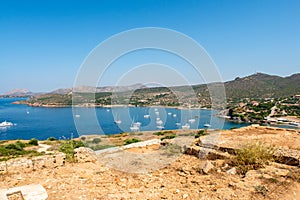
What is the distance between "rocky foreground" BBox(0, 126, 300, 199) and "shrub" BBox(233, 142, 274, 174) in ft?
0.54

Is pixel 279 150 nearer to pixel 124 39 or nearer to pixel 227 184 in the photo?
pixel 227 184

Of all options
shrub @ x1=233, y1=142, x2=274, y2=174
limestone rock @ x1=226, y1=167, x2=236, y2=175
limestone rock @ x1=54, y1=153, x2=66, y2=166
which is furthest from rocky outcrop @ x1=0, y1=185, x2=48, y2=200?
shrub @ x1=233, y1=142, x2=274, y2=174

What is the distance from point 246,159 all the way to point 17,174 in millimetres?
5764

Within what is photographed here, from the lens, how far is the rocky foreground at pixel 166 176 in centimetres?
400

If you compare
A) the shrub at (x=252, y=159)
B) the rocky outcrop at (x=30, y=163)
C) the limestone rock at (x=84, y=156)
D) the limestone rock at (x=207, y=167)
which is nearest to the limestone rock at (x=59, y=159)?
the rocky outcrop at (x=30, y=163)

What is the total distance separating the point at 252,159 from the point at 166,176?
210 centimetres

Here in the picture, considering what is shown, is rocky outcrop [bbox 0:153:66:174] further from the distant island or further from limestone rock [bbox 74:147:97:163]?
the distant island

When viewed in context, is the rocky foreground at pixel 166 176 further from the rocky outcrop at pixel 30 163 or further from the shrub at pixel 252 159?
the shrub at pixel 252 159

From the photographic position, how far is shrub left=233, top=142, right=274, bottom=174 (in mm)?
5119

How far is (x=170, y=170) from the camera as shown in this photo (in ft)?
19.1

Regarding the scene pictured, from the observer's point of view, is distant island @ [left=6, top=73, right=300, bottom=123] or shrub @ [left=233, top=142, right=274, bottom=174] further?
distant island @ [left=6, top=73, right=300, bottom=123]

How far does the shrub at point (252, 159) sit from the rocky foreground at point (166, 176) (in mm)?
164

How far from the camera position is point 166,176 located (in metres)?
5.27

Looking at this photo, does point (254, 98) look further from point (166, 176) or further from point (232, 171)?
point (166, 176)
